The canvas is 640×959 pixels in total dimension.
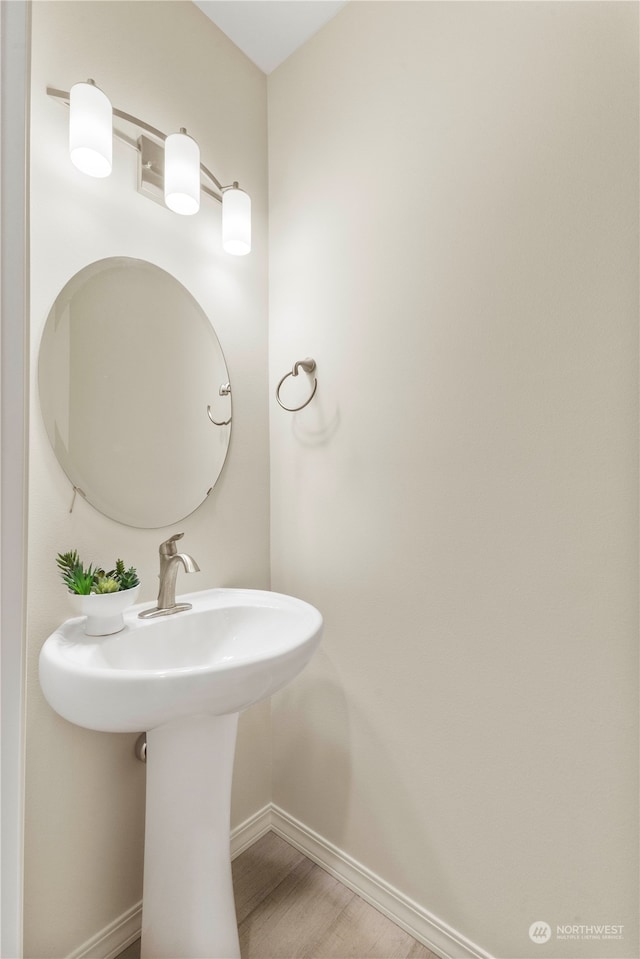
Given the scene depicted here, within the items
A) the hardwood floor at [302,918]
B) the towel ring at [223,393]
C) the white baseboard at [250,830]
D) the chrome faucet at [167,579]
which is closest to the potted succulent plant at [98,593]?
the chrome faucet at [167,579]

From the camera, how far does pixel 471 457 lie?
1103mm

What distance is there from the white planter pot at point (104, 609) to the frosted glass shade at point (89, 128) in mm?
951

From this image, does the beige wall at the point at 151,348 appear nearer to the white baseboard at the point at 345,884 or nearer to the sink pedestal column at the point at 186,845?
the white baseboard at the point at 345,884

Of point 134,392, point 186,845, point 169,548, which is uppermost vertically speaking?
point 134,392

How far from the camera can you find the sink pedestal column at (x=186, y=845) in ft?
3.28

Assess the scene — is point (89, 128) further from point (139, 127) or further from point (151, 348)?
point (151, 348)

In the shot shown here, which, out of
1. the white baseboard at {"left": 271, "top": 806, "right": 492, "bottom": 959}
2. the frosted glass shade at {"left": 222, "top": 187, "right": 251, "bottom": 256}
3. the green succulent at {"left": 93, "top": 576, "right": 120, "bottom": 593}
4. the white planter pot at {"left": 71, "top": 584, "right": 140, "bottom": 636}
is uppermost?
the frosted glass shade at {"left": 222, "top": 187, "right": 251, "bottom": 256}

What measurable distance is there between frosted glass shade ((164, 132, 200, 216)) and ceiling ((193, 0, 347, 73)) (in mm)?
552

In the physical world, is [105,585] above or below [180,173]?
below

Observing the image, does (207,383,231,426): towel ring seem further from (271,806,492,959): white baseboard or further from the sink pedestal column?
(271,806,492,959): white baseboard

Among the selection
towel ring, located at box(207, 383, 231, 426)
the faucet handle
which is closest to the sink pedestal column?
the faucet handle

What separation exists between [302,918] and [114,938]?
46 centimetres

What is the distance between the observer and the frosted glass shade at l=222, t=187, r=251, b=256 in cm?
135

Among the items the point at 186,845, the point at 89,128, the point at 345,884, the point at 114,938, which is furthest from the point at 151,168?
the point at 345,884
